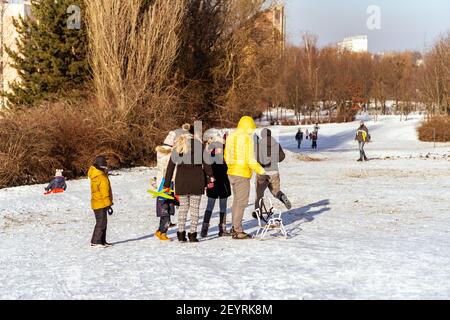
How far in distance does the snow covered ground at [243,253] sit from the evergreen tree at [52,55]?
14.9 m

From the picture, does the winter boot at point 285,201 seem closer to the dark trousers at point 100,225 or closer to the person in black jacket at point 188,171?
the person in black jacket at point 188,171

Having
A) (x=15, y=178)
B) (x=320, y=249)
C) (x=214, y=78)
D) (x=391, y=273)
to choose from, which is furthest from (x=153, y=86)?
(x=391, y=273)

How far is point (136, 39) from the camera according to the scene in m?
26.8

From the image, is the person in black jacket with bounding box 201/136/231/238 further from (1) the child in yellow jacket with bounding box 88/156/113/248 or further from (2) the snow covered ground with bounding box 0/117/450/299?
(1) the child in yellow jacket with bounding box 88/156/113/248

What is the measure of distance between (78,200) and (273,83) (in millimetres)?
23503

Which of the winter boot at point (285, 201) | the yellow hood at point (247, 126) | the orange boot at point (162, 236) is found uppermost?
the yellow hood at point (247, 126)

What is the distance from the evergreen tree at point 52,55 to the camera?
3120 cm

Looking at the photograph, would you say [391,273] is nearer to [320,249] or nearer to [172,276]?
[320,249]

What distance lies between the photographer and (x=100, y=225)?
Answer: 9906 mm

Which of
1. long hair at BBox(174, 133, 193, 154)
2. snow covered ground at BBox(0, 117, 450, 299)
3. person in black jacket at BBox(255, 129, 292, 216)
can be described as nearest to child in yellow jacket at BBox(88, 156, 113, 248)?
snow covered ground at BBox(0, 117, 450, 299)

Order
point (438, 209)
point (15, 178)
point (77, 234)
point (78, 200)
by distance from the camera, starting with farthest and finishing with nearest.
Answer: point (15, 178), point (78, 200), point (438, 209), point (77, 234)

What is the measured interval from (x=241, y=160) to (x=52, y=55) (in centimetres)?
2481

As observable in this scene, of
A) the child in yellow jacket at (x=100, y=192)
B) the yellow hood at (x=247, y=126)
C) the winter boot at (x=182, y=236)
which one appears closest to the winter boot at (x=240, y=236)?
the winter boot at (x=182, y=236)

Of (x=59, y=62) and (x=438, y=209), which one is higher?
(x=59, y=62)
